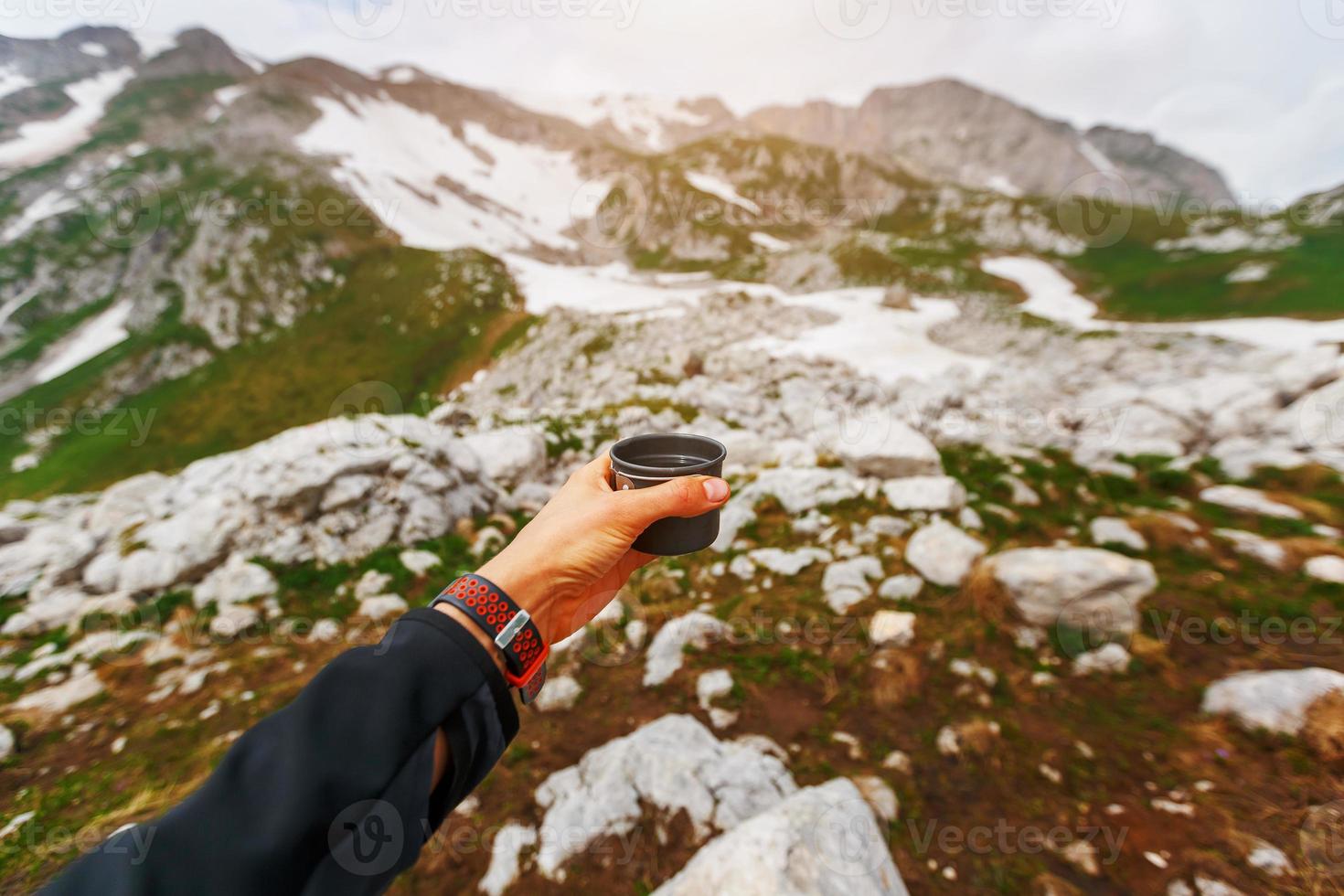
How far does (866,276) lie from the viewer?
65.4 m

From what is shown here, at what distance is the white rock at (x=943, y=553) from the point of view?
8.90 m

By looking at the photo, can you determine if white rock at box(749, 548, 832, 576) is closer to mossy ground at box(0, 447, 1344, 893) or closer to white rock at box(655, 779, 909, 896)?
mossy ground at box(0, 447, 1344, 893)

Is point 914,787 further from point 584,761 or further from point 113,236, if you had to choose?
point 113,236

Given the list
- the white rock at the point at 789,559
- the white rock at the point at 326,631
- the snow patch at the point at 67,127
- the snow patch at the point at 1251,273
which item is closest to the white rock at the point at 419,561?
the white rock at the point at 326,631

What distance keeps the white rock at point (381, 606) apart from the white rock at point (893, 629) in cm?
865

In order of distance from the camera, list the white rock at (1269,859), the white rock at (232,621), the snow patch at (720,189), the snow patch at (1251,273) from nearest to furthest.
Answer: the white rock at (1269,859), the white rock at (232,621), the snow patch at (1251,273), the snow patch at (720,189)

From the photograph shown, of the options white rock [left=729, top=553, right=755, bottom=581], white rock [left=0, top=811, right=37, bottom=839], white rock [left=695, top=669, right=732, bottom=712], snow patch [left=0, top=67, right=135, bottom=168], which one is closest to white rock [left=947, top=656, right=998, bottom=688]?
white rock [left=695, top=669, right=732, bottom=712]

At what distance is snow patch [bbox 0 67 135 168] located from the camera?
377 feet

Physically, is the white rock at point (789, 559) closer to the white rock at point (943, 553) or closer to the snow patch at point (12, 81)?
the white rock at point (943, 553)

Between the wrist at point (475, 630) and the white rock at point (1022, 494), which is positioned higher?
the wrist at point (475, 630)

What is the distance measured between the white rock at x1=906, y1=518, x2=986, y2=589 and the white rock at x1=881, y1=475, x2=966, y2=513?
968 mm

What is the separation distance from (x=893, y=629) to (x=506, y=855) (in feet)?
20.4

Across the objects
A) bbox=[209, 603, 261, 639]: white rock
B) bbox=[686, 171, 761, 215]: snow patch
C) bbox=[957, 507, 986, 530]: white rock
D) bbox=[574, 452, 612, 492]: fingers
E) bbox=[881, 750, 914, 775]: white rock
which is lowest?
bbox=[209, 603, 261, 639]: white rock

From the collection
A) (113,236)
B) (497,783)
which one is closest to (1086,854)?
(497,783)
